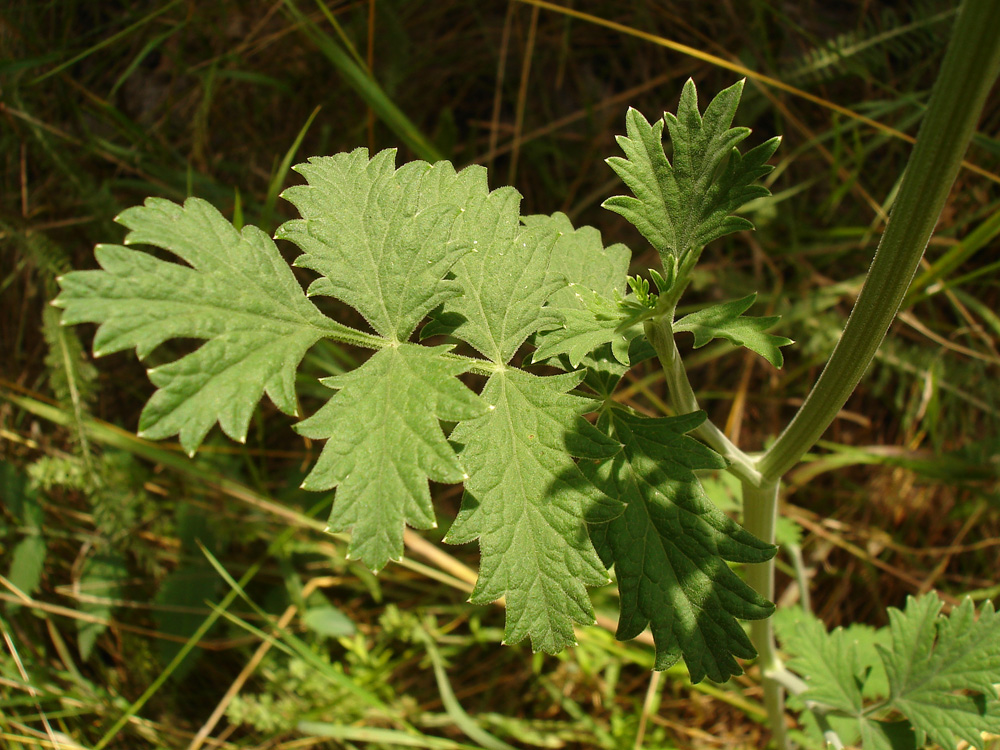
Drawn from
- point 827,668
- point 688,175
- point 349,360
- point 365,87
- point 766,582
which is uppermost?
point 365,87

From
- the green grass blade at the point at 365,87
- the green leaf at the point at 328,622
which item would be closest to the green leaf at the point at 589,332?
the green grass blade at the point at 365,87

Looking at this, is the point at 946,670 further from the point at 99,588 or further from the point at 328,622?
the point at 99,588

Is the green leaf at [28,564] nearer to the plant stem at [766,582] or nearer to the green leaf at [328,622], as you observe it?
the green leaf at [328,622]

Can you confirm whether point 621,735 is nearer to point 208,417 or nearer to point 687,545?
point 687,545

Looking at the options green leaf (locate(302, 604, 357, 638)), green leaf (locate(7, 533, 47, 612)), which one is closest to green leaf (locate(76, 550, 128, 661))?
green leaf (locate(7, 533, 47, 612))

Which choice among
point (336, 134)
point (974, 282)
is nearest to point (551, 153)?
point (336, 134)

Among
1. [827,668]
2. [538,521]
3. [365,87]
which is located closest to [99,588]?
[365,87]

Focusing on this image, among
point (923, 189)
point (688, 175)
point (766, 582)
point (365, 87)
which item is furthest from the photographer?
point (365, 87)
